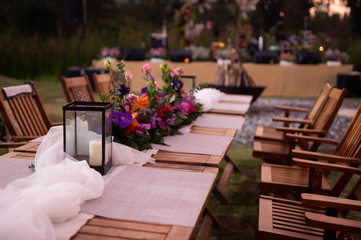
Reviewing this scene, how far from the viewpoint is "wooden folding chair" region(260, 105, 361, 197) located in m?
2.14

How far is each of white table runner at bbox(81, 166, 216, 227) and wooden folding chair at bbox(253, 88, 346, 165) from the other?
1.61 metres

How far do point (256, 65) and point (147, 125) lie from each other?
7.01 m

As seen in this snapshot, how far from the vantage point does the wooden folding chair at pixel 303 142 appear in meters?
2.96

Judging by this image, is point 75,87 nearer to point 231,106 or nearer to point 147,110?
point 231,106

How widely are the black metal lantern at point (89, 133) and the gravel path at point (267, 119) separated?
3.81m

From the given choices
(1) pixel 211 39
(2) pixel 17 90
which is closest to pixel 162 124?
(2) pixel 17 90

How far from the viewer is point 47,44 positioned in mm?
11633

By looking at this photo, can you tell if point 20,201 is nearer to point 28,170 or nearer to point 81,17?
point 28,170

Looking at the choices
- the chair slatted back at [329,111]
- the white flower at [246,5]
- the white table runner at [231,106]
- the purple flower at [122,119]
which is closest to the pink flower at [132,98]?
the purple flower at [122,119]

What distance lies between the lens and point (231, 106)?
10.8 ft

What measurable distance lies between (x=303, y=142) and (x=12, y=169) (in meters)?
2.02

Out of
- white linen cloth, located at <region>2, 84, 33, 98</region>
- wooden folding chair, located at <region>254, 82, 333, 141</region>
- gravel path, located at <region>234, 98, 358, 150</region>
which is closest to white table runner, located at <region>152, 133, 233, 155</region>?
white linen cloth, located at <region>2, 84, 33, 98</region>

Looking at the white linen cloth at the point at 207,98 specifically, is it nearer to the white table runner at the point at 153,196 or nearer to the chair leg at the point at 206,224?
the chair leg at the point at 206,224

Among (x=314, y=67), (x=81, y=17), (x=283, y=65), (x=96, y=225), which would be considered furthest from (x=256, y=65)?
(x=96, y=225)
